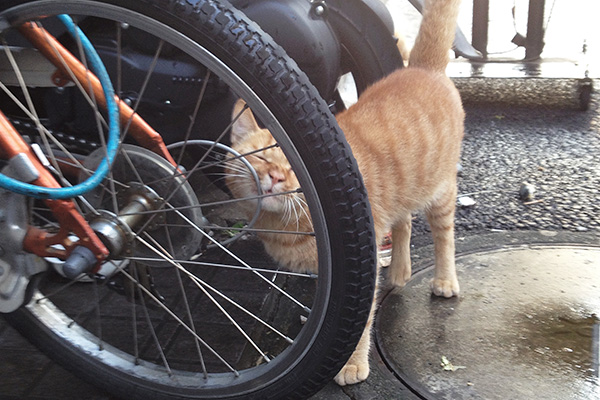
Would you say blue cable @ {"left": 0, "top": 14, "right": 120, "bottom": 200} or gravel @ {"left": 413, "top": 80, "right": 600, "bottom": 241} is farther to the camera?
gravel @ {"left": 413, "top": 80, "right": 600, "bottom": 241}

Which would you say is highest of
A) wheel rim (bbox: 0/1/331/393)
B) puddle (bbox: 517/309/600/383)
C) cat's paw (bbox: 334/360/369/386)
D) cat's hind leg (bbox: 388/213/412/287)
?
wheel rim (bbox: 0/1/331/393)

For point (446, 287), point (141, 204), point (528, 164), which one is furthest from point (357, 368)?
point (528, 164)

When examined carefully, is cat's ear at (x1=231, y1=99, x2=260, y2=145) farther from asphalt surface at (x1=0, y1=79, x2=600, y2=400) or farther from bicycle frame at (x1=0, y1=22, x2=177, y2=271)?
asphalt surface at (x1=0, y1=79, x2=600, y2=400)

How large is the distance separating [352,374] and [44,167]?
1087 mm

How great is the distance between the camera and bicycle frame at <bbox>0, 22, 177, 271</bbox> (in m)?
1.37

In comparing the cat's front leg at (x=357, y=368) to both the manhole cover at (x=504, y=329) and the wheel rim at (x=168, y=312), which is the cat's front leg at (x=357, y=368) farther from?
the wheel rim at (x=168, y=312)

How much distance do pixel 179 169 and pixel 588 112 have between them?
3360 mm

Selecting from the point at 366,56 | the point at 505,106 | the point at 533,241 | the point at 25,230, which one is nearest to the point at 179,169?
the point at 25,230

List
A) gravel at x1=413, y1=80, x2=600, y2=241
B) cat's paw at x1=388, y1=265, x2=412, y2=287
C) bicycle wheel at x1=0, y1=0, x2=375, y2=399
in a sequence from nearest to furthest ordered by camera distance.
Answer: bicycle wheel at x1=0, y1=0, x2=375, y2=399 → cat's paw at x1=388, y1=265, x2=412, y2=287 → gravel at x1=413, y1=80, x2=600, y2=241

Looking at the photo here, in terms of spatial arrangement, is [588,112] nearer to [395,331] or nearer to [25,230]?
[395,331]

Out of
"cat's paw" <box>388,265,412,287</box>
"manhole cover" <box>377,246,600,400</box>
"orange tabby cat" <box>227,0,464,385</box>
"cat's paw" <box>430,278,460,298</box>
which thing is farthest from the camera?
"cat's paw" <box>388,265,412,287</box>

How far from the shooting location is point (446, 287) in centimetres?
225

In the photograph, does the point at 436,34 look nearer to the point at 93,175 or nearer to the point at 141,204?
the point at 141,204

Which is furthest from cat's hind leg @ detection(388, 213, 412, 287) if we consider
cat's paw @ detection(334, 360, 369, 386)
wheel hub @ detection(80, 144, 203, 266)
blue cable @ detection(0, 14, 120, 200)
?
blue cable @ detection(0, 14, 120, 200)
